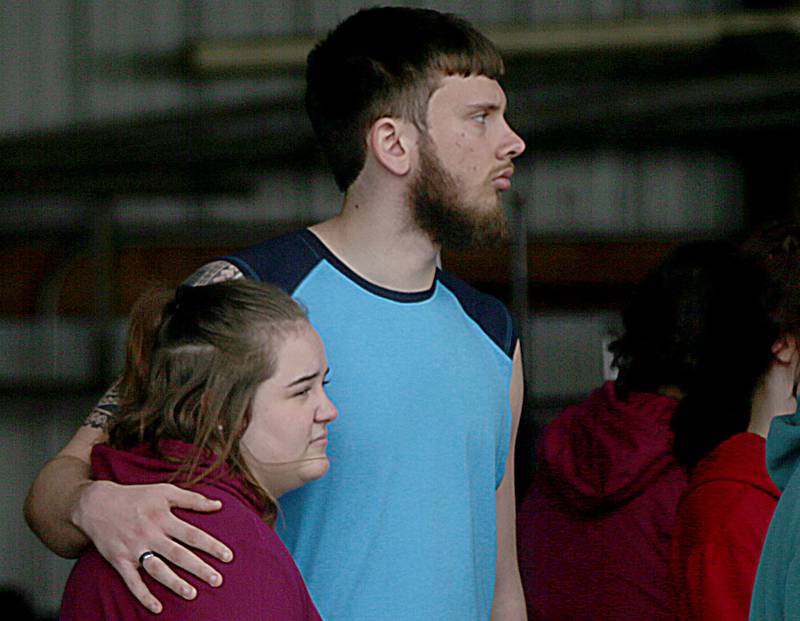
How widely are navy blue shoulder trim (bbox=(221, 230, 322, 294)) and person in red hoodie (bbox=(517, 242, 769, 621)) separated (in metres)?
0.66

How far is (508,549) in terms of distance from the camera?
172 centimetres

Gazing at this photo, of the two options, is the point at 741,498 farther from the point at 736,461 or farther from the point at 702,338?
the point at 702,338

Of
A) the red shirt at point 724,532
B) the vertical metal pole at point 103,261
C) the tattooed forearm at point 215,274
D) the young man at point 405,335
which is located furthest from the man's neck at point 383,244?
the vertical metal pole at point 103,261

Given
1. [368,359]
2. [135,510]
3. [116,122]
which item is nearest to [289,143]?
[116,122]

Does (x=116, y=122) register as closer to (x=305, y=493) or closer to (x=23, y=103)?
(x=23, y=103)

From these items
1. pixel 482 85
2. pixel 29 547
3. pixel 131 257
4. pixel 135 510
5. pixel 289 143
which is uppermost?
pixel 482 85

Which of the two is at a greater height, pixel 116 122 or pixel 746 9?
pixel 746 9

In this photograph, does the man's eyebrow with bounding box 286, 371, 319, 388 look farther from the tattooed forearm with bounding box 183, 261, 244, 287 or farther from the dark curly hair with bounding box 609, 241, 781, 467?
the dark curly hair with bounding box 609, 241, 781, 467

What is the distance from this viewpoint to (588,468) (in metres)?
2.05

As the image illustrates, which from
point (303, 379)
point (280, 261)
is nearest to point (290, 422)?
point (303, 379)

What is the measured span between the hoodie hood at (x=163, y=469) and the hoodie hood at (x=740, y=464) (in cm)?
65

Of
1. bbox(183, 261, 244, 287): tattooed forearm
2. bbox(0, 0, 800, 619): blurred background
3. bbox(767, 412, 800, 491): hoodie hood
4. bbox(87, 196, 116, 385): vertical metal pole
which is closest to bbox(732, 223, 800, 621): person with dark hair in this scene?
bbox(767, 412, 800, 491): hoodie hood

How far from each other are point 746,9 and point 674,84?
0.75 meters

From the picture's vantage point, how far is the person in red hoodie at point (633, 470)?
1.97 meters
